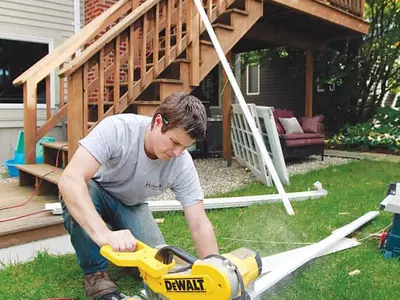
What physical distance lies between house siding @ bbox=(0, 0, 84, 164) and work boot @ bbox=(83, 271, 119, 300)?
470 centimetres

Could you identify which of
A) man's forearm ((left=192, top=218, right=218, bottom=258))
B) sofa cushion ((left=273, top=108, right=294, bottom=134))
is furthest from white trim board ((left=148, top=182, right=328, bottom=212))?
sofa cushion ((left=273, top=108, right=294, bottom=134))

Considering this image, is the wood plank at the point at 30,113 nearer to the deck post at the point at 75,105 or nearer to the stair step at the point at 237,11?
the deck post at the point at 75,105

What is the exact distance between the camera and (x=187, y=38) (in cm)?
423

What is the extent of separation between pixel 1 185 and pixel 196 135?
3139 millimetres

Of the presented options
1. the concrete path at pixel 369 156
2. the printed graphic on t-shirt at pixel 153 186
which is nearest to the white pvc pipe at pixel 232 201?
the printed graphic on t-shirt at pixel 153 186

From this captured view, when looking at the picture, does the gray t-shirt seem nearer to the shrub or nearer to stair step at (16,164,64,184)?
stair step at (16,164,64,184)

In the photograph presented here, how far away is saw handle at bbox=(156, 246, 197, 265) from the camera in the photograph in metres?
1.22

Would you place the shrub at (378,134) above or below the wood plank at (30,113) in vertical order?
below

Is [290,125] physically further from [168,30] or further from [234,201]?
[168,30]

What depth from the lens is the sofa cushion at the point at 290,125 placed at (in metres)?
7.15

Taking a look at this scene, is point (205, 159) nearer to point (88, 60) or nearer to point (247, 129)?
point (247, 129)

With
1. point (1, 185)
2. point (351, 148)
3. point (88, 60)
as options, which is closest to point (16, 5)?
point (1, 185)

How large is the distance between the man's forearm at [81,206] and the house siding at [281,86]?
10.9 m

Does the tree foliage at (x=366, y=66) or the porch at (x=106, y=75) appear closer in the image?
the porch at (x=106, y=75)
